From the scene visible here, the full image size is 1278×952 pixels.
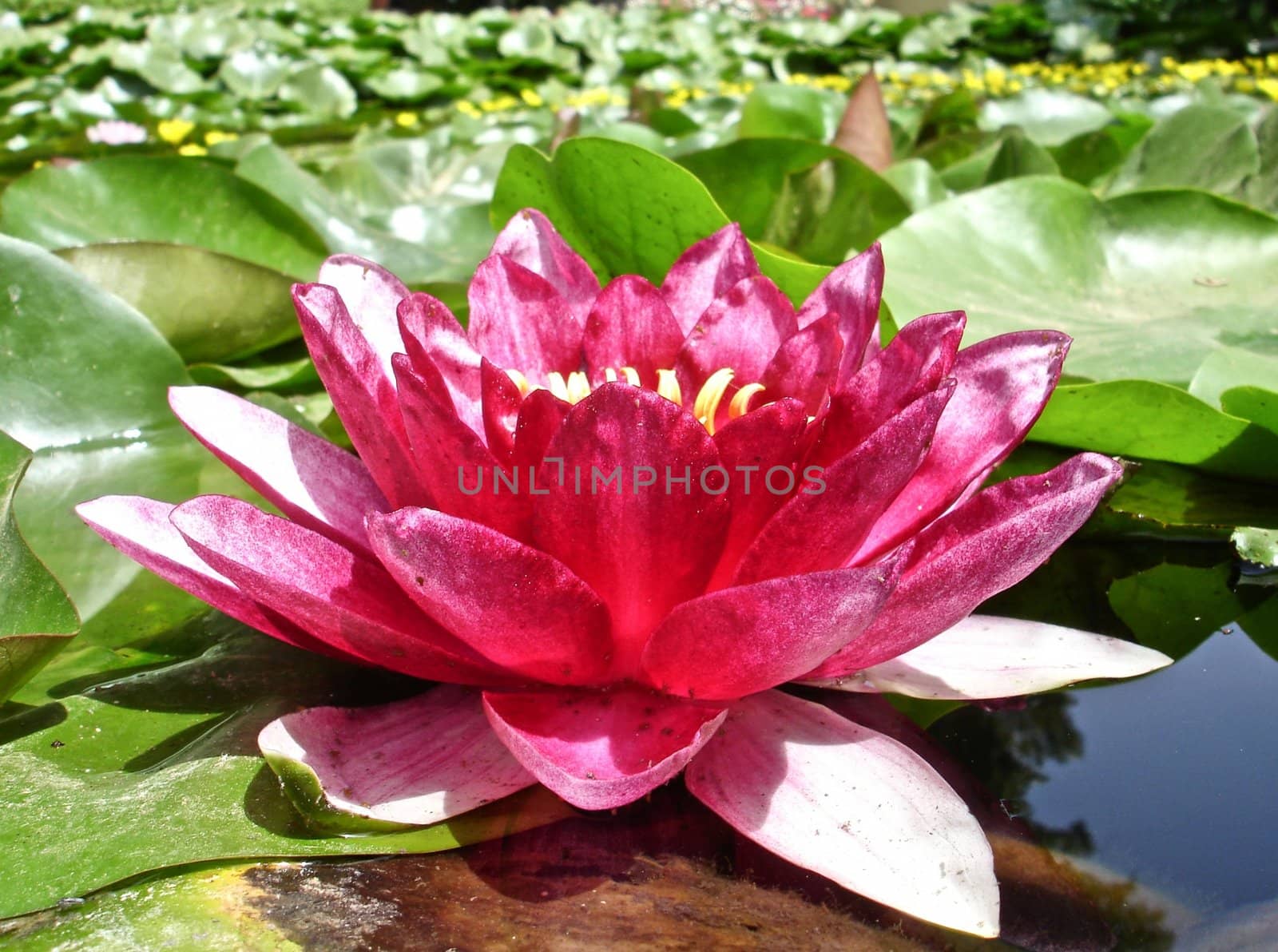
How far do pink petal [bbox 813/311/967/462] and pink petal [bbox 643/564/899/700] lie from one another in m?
0.15

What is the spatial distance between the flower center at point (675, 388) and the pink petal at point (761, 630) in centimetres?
18

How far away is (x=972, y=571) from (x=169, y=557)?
0.48 metres

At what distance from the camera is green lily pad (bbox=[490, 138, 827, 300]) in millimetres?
901

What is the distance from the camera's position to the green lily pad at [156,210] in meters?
1.23

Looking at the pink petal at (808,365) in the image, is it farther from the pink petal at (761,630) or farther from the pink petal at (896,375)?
the pink petal at (761,630)

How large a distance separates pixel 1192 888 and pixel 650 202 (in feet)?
2.24

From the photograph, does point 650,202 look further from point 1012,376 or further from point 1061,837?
point 1061,837

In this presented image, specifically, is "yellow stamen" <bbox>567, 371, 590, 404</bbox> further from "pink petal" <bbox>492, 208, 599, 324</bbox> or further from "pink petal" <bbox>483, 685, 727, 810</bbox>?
"pink petal" <bbox>483, 685, 727, 810</bbox>

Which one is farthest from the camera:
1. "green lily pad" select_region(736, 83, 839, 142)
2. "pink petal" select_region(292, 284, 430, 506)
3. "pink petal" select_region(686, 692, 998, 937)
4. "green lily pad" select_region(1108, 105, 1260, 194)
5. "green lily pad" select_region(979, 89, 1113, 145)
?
"green lily pad" select_region(979, 89, 1113, 145)

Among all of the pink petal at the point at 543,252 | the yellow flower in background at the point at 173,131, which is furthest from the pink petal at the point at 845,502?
the yellow flower in background at the point at 173,131

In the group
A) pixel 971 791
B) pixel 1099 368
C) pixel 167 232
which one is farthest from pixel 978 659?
pixel 167 232

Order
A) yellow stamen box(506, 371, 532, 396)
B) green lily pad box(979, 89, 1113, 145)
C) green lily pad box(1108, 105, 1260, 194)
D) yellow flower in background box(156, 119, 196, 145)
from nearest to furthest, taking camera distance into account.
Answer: yellow stamen box(506, 371, 532, 396) → green lily pad box(1108, 105, 1260, 194) → green lily pad box(979, 89, 1113, 145) → yellow flower in background box(156, 119, 196, 145)

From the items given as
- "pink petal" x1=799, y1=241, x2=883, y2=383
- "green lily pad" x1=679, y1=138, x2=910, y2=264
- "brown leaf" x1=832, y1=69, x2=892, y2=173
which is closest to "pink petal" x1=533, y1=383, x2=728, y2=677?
"pink petal" x1=799, y1=241, x2=883, y2=383

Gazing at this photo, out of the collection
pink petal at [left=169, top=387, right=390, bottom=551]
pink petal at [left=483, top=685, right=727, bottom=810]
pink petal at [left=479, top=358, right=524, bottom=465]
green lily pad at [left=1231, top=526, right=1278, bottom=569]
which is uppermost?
pink petal at [left=479, top=358, right=524, bottom=465]
